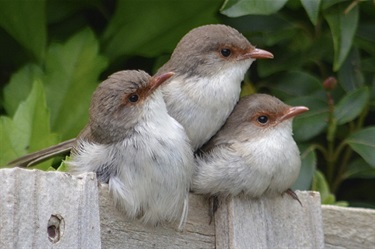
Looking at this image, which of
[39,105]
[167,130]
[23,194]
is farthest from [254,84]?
[23,194]

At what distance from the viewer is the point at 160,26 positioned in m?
3.79

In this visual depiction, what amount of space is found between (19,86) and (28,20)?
0.87ft

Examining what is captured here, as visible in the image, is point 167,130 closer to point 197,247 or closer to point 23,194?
point 197,247

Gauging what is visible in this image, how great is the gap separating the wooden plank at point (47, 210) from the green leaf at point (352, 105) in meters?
1.55

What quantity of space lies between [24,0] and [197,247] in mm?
1439

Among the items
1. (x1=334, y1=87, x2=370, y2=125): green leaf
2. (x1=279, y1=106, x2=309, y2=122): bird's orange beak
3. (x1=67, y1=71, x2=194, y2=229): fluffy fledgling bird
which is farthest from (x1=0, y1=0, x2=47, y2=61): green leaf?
(x1=334, y1=87, x2=370, y2=125): green leaf

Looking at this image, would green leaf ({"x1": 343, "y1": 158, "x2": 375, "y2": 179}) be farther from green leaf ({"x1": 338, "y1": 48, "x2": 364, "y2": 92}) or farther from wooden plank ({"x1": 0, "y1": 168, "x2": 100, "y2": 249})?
wooden plank ({"x1": 0, "y1": 168, "x2": 100, "y2": 249})

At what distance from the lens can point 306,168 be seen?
3740mm

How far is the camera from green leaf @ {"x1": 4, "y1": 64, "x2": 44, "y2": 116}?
3.62 meters

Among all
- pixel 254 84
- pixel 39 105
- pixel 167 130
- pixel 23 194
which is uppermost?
pixel 254 84

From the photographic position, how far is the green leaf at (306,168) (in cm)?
367

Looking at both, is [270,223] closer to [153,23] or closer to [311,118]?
[311,118]

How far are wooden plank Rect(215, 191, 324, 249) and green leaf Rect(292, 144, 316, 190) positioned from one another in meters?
0.63

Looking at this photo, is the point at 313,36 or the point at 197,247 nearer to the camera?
the point at 197,247
